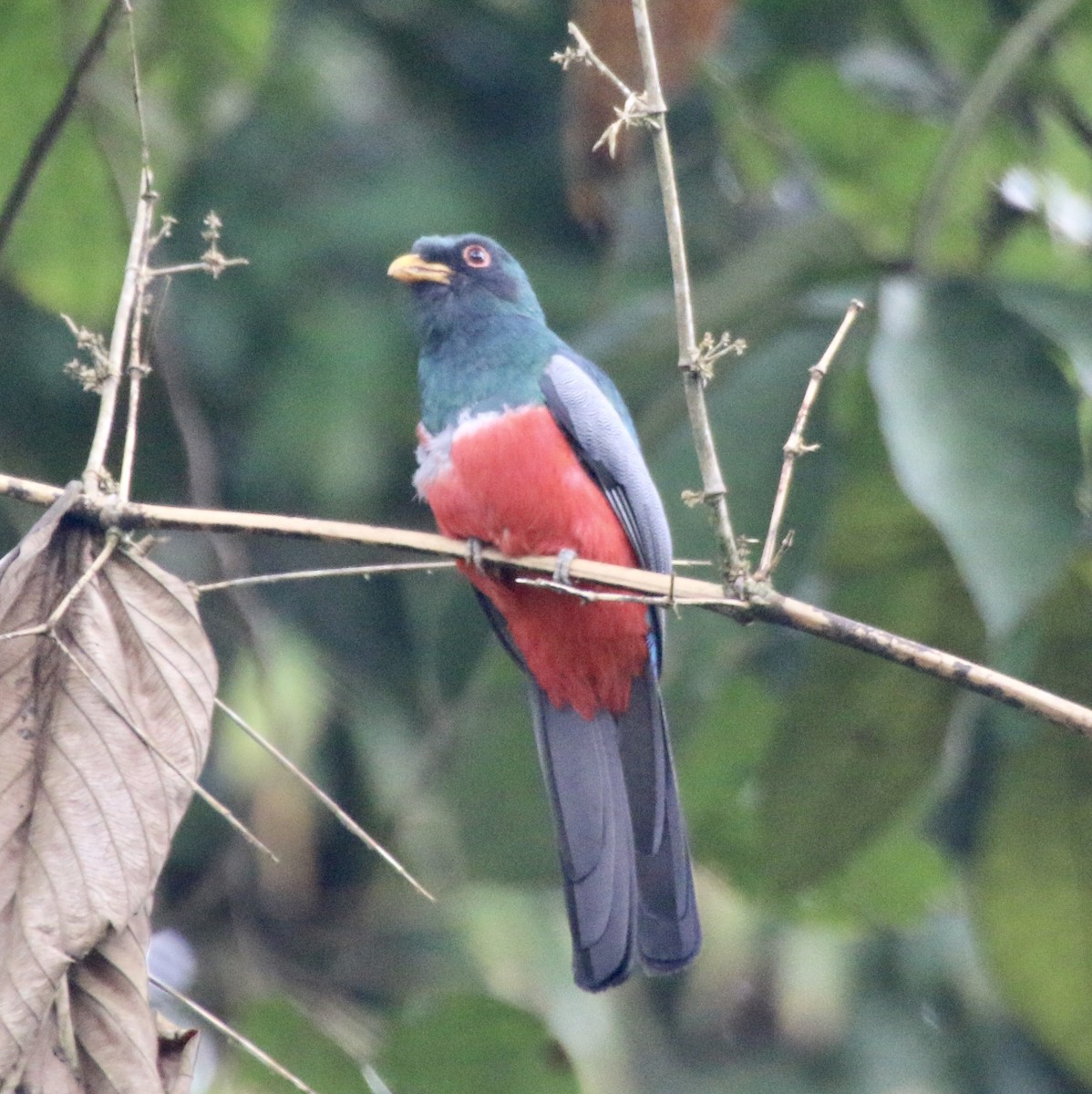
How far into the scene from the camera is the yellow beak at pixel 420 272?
4129 mm

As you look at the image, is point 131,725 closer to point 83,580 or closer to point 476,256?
point 83,580

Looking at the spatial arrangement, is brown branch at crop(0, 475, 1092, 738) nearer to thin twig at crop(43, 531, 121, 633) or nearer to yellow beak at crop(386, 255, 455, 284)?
thin twig at crop(43, 531, 121, 633)

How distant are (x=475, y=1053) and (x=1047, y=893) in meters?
1.52

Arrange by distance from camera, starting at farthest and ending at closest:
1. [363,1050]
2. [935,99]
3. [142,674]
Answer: [935,99] → [363,1050] → [142,674]

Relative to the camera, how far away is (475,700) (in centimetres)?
394

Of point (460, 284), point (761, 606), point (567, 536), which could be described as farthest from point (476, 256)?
point (761, 606)

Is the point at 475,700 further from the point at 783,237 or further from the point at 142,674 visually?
the point at 142,674

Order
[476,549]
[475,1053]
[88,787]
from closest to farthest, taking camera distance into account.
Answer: [88,787] < [475,1053] < [476,549]

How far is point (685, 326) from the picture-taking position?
2164mm

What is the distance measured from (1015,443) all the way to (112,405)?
75.1 inches

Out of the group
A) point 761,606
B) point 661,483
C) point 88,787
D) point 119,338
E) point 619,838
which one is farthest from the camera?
point 661,483

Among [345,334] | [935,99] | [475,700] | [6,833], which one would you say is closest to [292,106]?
[345,334]

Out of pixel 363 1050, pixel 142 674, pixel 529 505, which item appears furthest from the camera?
pixel 363 1050

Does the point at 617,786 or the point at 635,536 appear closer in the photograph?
the point at 617,786
